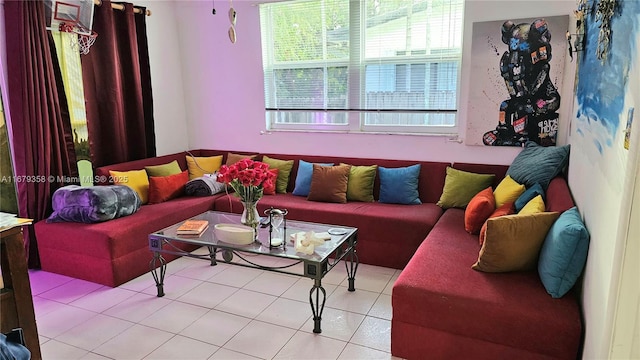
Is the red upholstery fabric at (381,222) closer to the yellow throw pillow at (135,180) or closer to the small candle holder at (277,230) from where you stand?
the small candle holder at (277,230)

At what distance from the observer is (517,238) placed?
81.1 inches

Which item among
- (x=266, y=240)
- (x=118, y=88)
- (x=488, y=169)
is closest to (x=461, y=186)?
(x=488, y=169)

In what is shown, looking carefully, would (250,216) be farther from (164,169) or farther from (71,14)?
(71,14)

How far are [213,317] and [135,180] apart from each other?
1741mm

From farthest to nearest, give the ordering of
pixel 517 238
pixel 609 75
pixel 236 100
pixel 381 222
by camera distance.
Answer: pixel 236 100 → pixel 381 222 → pixel 517 238 → pixel 609 75

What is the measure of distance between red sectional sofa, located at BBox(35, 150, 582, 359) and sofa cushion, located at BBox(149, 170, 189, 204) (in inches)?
3.9

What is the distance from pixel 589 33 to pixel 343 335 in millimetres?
2181

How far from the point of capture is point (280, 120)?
4.46 meters

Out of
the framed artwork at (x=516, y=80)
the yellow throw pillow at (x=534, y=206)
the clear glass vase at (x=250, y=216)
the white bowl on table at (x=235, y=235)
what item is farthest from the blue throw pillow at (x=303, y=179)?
the yellow throw pillow at (x=534, y=206)

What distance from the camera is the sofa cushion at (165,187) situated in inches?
148

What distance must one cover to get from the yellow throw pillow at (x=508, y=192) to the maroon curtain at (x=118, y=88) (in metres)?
3.32

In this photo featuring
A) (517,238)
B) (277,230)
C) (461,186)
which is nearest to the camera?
(517,238)

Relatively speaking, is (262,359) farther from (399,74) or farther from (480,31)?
(480,31)

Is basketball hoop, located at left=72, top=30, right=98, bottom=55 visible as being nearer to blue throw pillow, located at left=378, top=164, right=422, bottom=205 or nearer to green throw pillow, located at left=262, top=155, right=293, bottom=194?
green throw pillow, located at left=262, top=155, right=293, bottom=194
